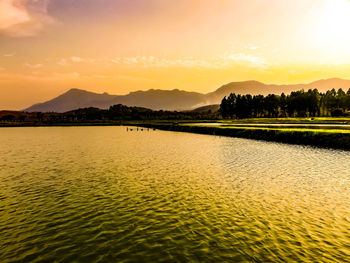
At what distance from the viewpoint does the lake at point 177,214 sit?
10.9 m

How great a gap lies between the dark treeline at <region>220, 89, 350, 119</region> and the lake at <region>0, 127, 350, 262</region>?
13863cm

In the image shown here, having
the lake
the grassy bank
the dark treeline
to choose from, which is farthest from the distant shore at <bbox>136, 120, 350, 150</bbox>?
the dark treeline

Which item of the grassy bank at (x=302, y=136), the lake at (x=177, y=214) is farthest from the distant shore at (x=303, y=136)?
the lake at (x=177, y=214)

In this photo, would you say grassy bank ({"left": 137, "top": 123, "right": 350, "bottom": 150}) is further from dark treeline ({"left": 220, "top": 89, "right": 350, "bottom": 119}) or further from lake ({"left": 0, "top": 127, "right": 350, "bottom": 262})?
dark treeline ({"left": 220, "top": 89, "right": 350, "bottom": 119})

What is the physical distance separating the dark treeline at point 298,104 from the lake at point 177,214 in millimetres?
138626

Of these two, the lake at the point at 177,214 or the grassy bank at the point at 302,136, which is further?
the grassy bank at the point at 302,136

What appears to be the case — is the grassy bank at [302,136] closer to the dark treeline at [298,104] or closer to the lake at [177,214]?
the lake at [177,214]

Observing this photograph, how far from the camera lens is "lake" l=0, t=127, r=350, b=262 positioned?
35.8ft

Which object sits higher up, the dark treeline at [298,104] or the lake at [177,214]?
the dark treeline at [298,104]

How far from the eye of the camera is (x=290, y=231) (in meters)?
12.7

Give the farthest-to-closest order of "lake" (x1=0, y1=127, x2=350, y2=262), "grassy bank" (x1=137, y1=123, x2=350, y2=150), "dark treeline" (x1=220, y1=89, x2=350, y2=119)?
"dark treeline" (x1=220, y1=89, x2=350, y2=119) → "grassy bank" (x1=137, y1=123, x2=350, y2=150) → "lake" (x1=0, y1=127, x2=350, y2=262)

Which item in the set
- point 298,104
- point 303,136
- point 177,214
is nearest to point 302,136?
point 303,136

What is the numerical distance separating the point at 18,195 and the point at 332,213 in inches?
922

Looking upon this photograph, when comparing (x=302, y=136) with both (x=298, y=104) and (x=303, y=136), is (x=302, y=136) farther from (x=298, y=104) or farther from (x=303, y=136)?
(x=298, y=104)
